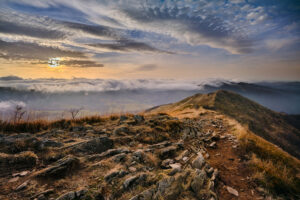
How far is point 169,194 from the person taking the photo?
3732 millimetres

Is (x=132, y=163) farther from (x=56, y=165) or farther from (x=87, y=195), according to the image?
(x=56, y=165)

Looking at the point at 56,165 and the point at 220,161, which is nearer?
the point at 56,165

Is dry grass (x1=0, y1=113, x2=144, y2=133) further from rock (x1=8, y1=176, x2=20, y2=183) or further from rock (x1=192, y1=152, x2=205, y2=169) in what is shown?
rock (x1=192, y1=152, x2=205, y2=169)

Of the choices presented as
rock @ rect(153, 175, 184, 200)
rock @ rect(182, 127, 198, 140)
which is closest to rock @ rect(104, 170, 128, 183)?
rock @ rect(153, 175, 184, 200)

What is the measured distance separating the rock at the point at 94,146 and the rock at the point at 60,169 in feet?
4.05

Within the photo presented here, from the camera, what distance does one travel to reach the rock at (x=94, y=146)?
20.1 ft

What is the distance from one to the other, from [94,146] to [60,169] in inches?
82.6

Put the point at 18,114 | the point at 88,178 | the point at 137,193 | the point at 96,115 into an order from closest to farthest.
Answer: the point at 137,193, the point at 88,178, the point at 18,114, the point at 96,115

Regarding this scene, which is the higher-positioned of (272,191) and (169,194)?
(169,194)

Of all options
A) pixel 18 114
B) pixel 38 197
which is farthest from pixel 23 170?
pixel 18 114

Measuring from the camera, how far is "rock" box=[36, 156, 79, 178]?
418 cm

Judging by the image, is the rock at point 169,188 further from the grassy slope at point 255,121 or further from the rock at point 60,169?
the grassy slope at point 255,121

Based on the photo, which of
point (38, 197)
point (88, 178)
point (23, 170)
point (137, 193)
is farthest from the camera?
point (23, 170)

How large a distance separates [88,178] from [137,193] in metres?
1.68
